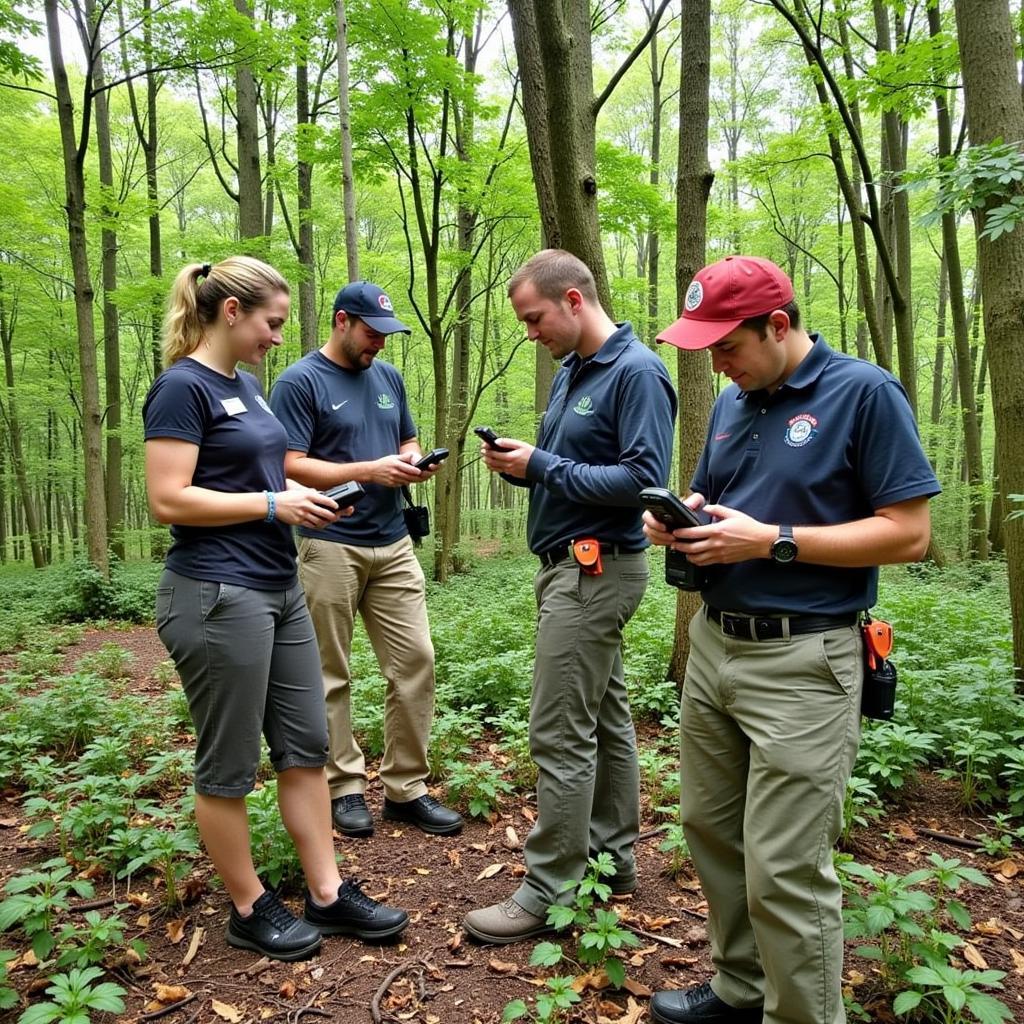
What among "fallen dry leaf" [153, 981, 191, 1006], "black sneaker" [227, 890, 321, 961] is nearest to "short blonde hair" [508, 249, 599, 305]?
"black sneaker" [227, 890, 321, 961]

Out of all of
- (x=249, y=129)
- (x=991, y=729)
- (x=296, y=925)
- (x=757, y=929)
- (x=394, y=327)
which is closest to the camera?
(x=757, y=929)

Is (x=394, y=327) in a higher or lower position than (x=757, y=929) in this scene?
higher

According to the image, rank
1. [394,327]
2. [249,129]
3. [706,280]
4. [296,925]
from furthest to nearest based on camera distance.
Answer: [249,129], [394,327], [296,925], [706,280]

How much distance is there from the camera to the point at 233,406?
8.02ft

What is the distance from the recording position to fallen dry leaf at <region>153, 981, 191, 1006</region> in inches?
90.2

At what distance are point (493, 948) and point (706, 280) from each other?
2.44 meters

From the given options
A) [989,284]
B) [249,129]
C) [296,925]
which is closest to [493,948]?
[296,925]

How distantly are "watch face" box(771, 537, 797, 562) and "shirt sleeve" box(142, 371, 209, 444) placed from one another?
6.12 feet

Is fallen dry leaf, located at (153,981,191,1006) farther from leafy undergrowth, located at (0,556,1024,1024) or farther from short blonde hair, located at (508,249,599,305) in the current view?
short blonde hair, located at (508,249,599,305)

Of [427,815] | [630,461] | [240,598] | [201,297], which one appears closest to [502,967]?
[427,815]

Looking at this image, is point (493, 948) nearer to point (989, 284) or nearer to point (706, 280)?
point (706, 280)

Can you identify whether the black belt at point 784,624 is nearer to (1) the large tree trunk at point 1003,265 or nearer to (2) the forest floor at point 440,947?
(2) the forest floor at point 440,947

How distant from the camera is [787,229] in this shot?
688 inches

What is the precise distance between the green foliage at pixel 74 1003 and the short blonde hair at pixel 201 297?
197 centimetres
